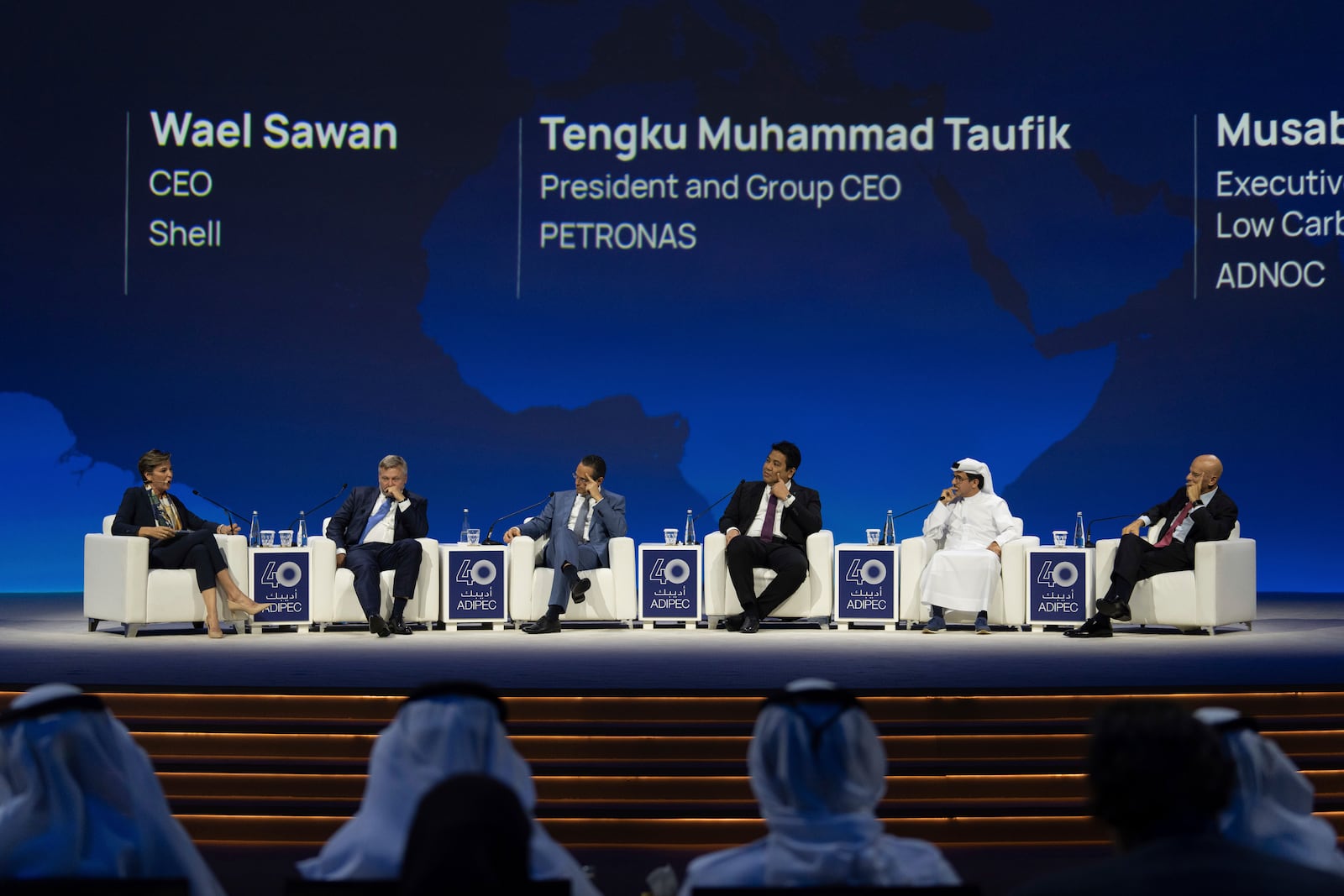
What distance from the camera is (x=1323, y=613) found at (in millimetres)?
8898

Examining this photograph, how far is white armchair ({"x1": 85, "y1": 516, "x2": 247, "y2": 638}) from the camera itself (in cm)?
750

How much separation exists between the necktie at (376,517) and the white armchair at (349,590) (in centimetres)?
22

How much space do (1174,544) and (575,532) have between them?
3290 mm

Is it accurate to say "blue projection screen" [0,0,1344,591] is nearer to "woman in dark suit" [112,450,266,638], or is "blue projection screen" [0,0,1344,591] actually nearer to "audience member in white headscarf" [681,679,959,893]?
"woman in dark suit" [112,450,266,638]

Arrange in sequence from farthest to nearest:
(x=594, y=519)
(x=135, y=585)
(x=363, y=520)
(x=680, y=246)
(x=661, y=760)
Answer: (x=680, y=246)
(x=594, y=519)
(x=363, y=520)
(x=135, y=585)
(x=661, y=760)

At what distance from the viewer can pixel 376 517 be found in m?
8.24

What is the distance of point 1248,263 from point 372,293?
5975mm

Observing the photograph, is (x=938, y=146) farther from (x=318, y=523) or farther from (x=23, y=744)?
(x=23, y=744)

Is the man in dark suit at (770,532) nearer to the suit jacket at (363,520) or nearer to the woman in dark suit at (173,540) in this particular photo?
the suit jacket at (363,520)

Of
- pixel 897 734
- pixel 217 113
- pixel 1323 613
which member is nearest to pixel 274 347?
pixel 217 113

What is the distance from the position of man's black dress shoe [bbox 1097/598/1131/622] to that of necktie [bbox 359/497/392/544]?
3.91 meters

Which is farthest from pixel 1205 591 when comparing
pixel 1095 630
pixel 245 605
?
pixel 245 605

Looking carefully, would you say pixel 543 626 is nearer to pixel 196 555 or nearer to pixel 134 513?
pixel 196 555

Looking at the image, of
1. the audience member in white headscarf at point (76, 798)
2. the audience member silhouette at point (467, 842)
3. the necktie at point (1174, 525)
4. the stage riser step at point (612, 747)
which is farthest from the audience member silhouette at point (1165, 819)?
the necktie at point (1174, 525)
